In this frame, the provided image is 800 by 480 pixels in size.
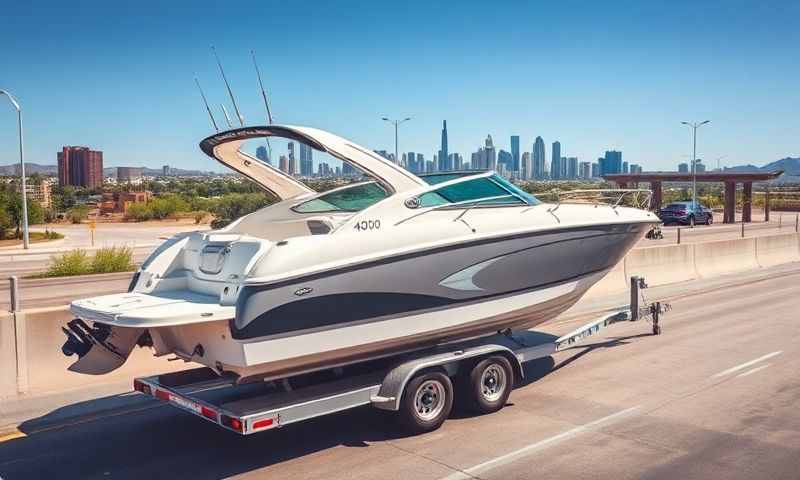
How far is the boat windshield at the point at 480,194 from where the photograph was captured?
873cm

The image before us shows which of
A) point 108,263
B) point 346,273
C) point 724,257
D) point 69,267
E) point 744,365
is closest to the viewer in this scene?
point 346,273

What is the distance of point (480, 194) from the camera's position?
30.3 ft

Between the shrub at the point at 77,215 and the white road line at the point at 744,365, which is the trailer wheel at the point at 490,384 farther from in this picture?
the shrub at the point at 77,215

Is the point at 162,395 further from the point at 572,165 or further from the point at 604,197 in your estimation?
the point at 572,165

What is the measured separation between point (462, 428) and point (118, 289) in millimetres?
12385

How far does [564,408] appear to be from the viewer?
880 cm

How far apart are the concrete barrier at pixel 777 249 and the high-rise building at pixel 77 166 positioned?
165 meters

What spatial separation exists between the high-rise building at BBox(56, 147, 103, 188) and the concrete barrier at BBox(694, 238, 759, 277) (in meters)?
166

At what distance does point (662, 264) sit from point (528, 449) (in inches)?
506

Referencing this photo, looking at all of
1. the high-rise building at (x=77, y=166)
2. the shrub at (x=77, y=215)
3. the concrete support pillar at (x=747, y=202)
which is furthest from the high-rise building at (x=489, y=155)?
the high-rise building at (x=77, y=166)

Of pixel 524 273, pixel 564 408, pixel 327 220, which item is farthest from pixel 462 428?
pixel 327 220

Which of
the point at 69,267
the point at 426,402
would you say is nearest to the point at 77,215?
the point at 69,267

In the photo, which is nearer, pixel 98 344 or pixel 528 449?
pixel 528 449

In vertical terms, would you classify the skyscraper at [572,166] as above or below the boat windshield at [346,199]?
above
